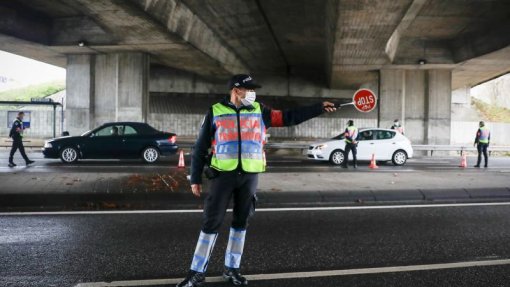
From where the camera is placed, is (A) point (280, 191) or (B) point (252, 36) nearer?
(A) point (280, 191)

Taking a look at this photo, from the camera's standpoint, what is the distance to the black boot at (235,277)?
4.09 m

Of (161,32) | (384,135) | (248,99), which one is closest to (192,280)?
(248,99)

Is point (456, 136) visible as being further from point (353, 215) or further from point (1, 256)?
point (1, 256)

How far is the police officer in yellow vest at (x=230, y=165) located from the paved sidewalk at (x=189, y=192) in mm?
4222

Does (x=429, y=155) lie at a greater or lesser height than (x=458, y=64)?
lesser

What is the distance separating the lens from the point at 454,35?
24094 millimetres

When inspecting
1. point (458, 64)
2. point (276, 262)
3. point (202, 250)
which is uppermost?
point (458, 64)

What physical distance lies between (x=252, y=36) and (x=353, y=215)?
55.0 feet

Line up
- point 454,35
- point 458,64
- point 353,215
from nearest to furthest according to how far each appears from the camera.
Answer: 1. point 353,215
2. point 454,35
3. point 458,64

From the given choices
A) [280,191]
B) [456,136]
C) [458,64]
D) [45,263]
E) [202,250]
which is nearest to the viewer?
[202,250]

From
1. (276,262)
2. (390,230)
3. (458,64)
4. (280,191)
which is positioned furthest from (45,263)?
(458,64)

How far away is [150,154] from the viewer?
17.3 m

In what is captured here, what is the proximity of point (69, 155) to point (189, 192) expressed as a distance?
31.1 feet

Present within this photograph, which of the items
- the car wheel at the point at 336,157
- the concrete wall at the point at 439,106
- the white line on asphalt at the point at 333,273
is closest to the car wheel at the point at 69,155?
the car wheel at the point at 336,157
